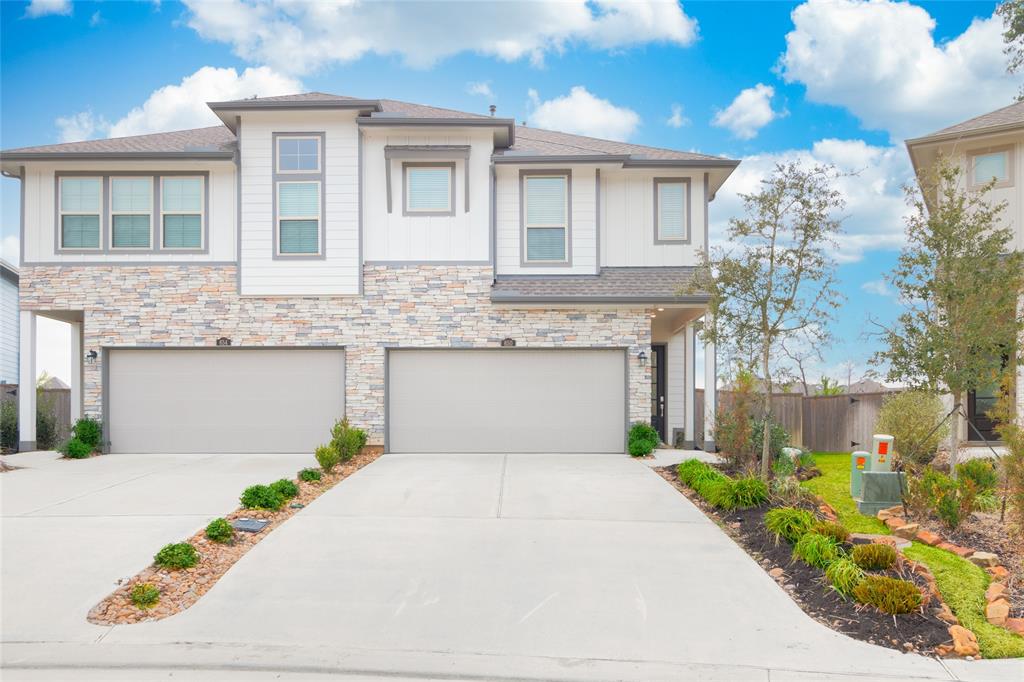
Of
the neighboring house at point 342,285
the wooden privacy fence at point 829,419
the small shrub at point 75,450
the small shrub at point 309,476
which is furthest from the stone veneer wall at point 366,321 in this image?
the wooden privacy fence at point 829,419

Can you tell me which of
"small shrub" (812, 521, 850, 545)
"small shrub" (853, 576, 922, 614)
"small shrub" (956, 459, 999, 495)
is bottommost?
"small shrub" (853, 576, 922, 614)

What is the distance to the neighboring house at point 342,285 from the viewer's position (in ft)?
45.1

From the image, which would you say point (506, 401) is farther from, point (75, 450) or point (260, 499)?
point (75, 450)

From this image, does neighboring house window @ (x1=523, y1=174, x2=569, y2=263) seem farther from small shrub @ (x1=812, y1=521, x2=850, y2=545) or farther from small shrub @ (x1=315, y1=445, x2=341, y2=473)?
small shrub @ (x1=812, y1=521, x2=850, y2=545)

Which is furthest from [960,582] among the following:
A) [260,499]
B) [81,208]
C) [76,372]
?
[76,372]

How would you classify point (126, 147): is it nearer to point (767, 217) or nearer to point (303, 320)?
point (303, 320)

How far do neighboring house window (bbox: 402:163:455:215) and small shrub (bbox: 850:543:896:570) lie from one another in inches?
391

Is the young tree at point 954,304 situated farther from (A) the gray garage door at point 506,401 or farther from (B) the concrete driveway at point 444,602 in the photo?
(A) the gray garage door at point 506,401

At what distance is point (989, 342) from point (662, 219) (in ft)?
21.8

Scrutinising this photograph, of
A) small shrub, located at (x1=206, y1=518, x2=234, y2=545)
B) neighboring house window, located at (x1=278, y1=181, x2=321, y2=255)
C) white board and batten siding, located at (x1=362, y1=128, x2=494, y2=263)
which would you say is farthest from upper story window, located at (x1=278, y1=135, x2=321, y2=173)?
small shrub, located at (x1=206, y1=518, x2=234, y2=545)

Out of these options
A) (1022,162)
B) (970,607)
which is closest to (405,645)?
(970,607)

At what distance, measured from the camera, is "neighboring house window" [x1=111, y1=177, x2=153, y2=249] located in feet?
45.7

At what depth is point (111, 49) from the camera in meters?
13.7

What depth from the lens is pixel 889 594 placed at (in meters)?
5.28
